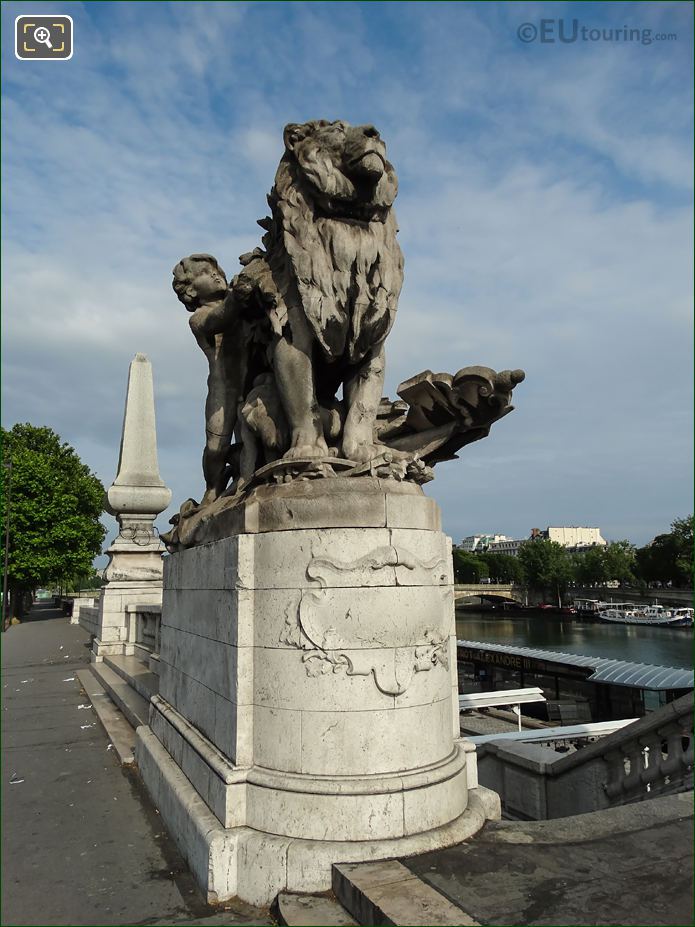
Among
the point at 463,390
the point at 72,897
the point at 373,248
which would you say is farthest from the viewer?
the point at 463,390

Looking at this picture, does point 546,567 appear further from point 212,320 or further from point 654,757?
point 212,320

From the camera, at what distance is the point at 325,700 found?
12.7ft

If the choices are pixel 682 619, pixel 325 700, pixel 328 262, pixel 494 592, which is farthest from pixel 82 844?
pixel 494 592

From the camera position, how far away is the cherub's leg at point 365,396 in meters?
5.17

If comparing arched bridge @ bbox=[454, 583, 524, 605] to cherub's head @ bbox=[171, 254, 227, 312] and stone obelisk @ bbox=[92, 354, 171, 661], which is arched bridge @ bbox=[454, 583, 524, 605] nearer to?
stone obelisk @ bbox=[92, 354, 171, 661]

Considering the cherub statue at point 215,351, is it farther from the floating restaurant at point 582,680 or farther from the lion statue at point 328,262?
the floating restaurant at point 582,680

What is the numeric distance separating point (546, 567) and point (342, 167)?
88804 millimetres

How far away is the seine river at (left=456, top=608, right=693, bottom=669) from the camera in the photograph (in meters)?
38.8

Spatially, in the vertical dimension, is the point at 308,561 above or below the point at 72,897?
above

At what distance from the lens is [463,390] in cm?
522

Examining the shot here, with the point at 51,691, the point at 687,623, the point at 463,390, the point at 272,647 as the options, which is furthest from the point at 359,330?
the point at 687,623

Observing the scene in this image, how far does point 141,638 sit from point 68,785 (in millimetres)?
7471

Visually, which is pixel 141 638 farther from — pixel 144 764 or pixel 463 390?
pixel 463 390

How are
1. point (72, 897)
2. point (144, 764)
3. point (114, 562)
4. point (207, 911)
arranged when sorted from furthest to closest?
point (114, 562) → point (144, 764) → point (72, 897) → point (207, 911)
